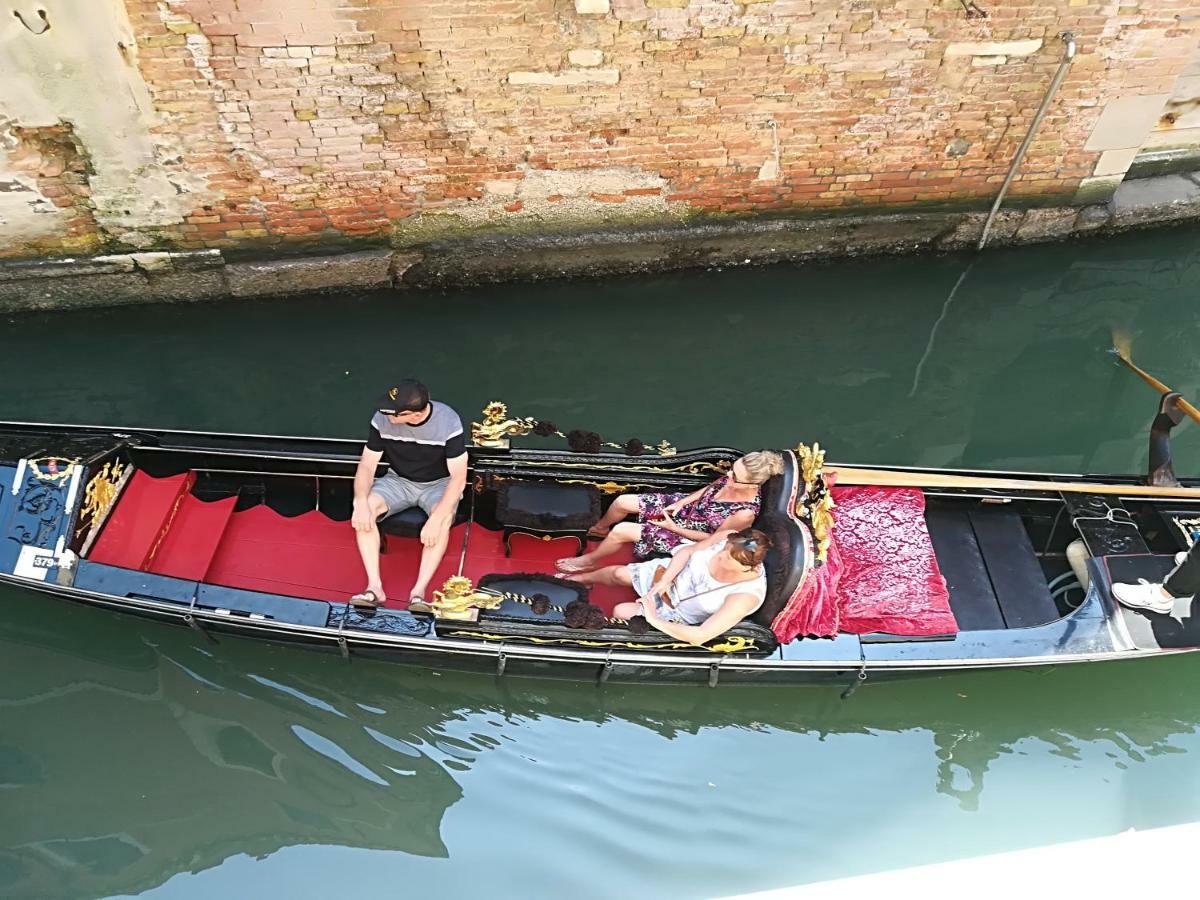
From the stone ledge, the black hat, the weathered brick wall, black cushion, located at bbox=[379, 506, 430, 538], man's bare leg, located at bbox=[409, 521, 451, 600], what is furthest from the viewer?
the stone ledge

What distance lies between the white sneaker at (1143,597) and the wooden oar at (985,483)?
0.41 metres

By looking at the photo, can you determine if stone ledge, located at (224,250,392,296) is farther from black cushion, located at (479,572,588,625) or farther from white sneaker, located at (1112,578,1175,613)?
white sneaker, located at (1112,578,1175,613)

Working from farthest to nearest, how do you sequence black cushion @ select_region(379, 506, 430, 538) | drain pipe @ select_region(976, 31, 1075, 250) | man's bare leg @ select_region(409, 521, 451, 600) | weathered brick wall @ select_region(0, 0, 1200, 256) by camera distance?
drain pipe @ select_region(976, 31, 1075, 250) < weathered brick wall @ select_region(0, 0, 1200, 256) < black cushion @ select_region(379, 506, 430, 538) < man's bare leg @ select_region(409, 521, 451, 600)

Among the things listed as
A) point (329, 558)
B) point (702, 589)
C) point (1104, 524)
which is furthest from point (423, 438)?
point (1104, 524)

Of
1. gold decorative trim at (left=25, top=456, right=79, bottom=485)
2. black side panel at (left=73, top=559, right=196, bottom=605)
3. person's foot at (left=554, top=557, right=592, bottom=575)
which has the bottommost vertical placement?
black side panel at (left=73, top=559, right=196, bottom=605)

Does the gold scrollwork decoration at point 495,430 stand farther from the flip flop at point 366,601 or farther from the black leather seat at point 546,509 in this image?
the flip flop at point 366,601

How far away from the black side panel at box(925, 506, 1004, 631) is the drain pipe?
2.52m

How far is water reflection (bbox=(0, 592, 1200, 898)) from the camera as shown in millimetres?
3203

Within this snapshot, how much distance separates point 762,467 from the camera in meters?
3.14

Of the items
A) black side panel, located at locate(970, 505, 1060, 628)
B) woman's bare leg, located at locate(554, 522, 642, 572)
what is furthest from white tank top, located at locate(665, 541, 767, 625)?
black side panel, located at locate(970, 505, 1060, 628)

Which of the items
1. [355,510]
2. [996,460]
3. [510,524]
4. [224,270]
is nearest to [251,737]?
[355,510]

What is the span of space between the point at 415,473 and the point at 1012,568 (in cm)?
222

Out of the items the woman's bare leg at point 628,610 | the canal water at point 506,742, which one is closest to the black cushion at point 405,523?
the canal water at point 506,742

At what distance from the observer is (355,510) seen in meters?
3.28
